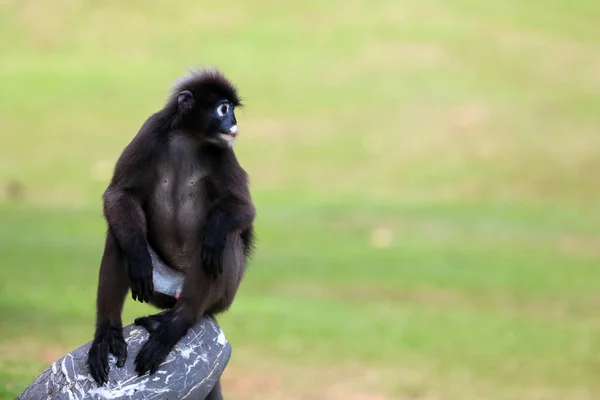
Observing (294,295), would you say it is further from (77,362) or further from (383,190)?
(77,362)

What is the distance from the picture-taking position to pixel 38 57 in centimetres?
3691

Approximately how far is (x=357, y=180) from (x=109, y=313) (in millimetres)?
21998

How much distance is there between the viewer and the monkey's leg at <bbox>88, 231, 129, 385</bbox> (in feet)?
26.3

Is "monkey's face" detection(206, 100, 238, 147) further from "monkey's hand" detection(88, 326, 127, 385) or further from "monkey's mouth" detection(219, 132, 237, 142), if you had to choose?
"monkey's hand" detection(88, 326, 127, 385)

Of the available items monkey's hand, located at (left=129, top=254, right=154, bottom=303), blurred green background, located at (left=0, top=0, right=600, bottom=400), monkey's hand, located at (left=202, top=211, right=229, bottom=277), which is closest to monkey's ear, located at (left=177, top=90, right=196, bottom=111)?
monkey's hand, located at (left=202, top=211, right=229, bottom=277)

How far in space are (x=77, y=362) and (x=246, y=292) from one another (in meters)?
12.7

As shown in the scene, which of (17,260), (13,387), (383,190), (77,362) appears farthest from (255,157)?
(77,362)

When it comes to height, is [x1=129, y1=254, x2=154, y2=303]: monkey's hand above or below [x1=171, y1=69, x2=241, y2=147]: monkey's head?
Answer: below

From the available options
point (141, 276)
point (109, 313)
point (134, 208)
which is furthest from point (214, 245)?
point (109, 313)

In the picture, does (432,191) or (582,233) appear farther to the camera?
(432,191)

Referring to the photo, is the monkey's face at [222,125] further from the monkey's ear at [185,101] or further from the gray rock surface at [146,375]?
the gray rock surface at [146,375]

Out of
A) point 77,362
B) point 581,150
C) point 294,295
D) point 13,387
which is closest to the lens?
point 77,362

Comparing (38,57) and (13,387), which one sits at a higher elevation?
(38,57)

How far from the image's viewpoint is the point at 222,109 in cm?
917
